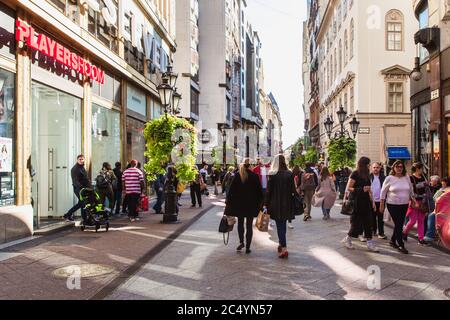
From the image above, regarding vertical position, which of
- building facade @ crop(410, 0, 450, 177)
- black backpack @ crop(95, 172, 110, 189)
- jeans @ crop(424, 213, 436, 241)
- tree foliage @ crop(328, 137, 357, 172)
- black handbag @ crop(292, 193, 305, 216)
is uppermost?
building facade @ crop(410, 0, 450, 177)

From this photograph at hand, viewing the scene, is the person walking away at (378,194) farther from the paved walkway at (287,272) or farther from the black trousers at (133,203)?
the black trousers at (133,203)

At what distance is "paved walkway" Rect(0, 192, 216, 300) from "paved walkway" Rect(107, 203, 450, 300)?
35 centimetres

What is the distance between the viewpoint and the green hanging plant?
50.2 feet

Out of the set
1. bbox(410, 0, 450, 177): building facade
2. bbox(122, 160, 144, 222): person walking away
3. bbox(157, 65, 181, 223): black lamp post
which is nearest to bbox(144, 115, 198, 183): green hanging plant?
bbox(157, 65, 181, 223): black lamp post

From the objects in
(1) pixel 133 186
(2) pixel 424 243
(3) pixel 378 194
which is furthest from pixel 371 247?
(1) pixel 133 186

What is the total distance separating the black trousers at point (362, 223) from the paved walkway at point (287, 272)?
32cm

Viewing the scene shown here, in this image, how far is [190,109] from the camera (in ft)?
159

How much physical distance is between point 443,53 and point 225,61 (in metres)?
43.5

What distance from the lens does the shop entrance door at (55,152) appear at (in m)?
14.1

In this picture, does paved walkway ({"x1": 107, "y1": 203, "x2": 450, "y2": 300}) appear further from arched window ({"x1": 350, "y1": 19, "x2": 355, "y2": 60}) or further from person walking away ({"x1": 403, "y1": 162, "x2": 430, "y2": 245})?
arched window ({"x1": 350, "y1": 19, "x2": 355, "y2": 60})

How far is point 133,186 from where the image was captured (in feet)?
47.5

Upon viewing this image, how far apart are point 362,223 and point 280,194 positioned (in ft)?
5.71

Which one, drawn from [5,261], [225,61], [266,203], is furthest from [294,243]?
[225,61]
